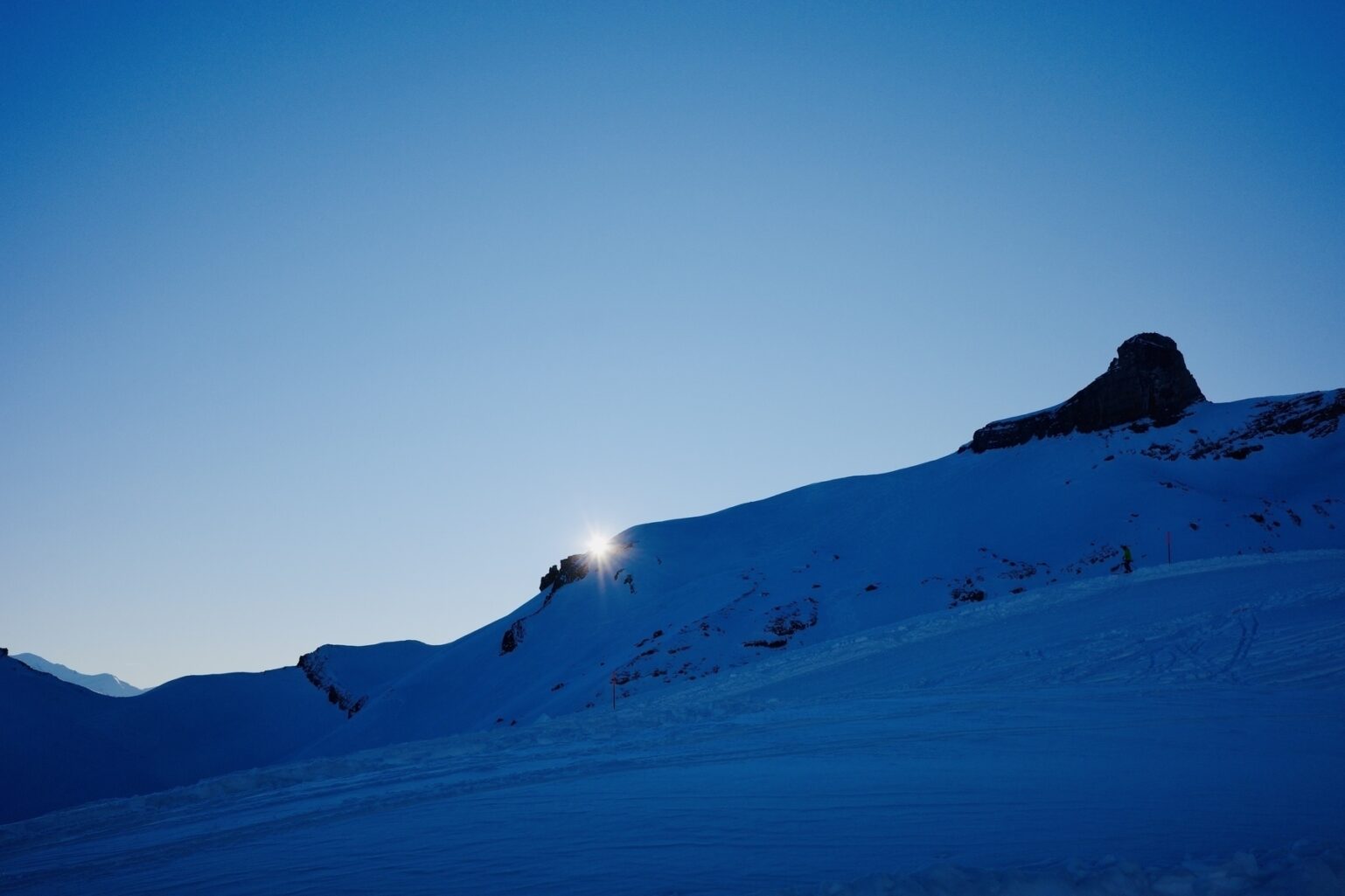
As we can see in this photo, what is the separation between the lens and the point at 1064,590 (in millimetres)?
25359

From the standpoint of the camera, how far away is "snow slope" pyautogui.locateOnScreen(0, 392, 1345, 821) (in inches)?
1590

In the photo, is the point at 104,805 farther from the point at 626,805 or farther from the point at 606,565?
the point at 606,565

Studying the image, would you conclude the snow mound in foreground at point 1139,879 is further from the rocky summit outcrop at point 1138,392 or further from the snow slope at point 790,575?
the rocky summit outcrop at point 1138,392

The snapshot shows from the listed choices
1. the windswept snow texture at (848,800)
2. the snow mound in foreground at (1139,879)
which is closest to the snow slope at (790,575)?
the windswept snow texture at (848,800)

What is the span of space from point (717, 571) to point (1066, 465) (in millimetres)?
21803

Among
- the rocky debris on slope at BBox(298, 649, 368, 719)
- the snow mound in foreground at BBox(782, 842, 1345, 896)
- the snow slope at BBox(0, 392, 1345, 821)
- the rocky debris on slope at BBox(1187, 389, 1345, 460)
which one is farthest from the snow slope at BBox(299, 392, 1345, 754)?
the snow mound in foreground at BBox(782, 842, 1345, 896)

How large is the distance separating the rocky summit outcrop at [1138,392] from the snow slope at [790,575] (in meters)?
1.26

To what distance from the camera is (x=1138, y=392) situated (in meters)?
55.0

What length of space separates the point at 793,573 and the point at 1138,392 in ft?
82.8

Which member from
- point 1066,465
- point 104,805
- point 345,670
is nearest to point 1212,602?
point 104,805

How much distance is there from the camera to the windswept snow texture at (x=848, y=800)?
5.60 m

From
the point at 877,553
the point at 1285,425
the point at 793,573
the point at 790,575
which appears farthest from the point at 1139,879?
the point at 1285,425

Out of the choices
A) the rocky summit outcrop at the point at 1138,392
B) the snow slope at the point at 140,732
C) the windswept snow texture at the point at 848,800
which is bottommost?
the snow slope at the point at 140,732

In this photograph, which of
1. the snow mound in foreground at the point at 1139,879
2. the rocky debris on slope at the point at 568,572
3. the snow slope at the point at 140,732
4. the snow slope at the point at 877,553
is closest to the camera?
the snow mound in foreground at the point at 1139,879
